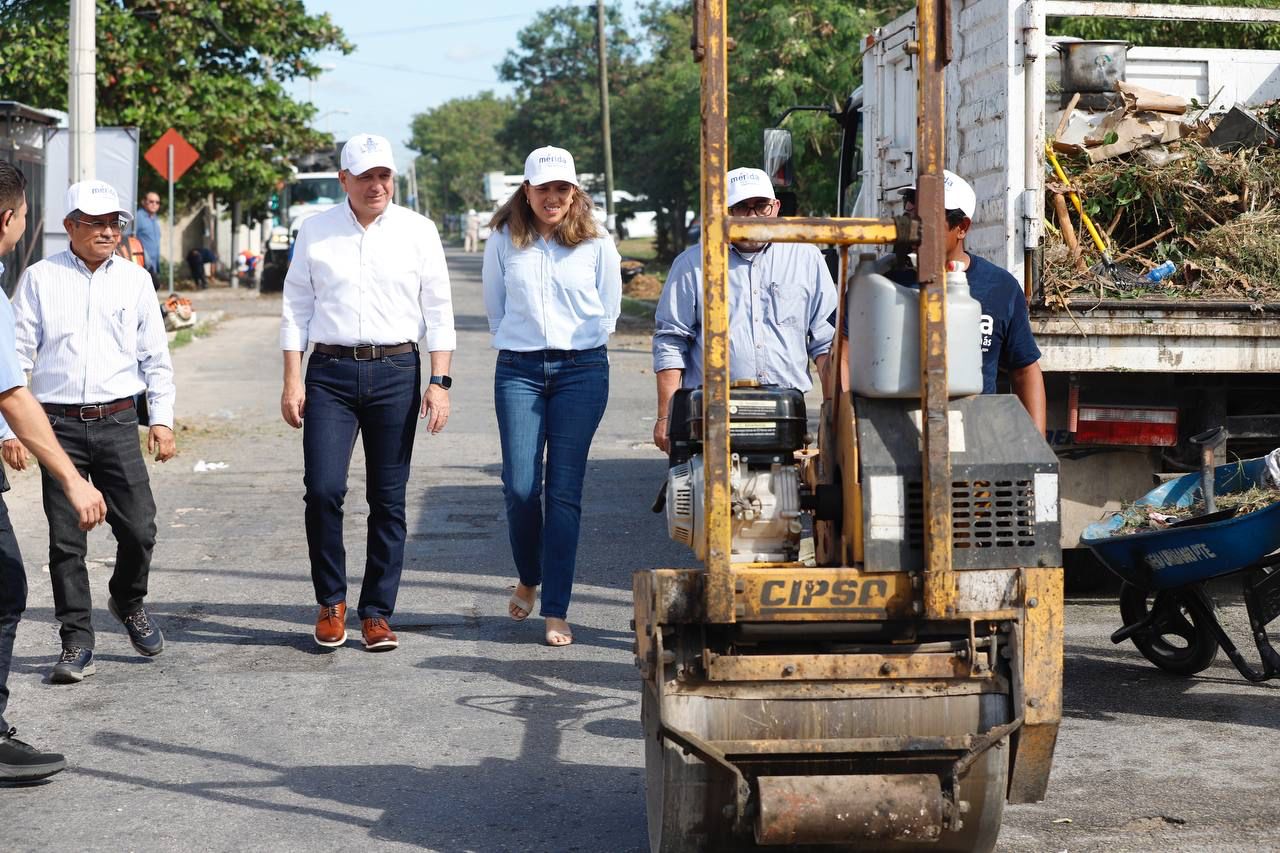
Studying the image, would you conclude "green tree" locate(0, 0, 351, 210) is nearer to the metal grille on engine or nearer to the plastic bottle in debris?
the plastic bottle in debris

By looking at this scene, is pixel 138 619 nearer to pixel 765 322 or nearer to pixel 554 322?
pixel 554 322

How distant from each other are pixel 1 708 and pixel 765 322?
2888 mm

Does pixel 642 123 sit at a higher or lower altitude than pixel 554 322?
higher

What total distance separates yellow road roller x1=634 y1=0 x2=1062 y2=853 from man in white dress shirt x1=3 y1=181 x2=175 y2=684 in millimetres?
3045

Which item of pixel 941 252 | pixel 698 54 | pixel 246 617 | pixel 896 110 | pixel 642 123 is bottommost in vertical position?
pixel 246 617

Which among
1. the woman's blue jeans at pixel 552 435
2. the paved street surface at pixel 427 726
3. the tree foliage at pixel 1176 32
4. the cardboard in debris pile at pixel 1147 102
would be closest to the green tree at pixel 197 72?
the tree foliage at pixel 1176 32

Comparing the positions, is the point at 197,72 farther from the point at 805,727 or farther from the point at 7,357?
the point at 805,727

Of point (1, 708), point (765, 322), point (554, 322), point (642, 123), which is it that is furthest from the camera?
point (642, 123)

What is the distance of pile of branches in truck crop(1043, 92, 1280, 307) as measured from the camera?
748 cm

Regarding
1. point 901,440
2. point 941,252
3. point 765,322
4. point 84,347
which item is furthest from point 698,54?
point 84,347

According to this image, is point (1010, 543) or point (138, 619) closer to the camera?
point (1010, 543)

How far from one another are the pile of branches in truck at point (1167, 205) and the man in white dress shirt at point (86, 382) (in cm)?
385

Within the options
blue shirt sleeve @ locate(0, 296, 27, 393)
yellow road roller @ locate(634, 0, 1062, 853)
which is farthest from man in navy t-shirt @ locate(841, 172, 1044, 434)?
blue shirt sleeve @ locate(0, 296, 27, 393)

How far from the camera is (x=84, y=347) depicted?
246 inches
